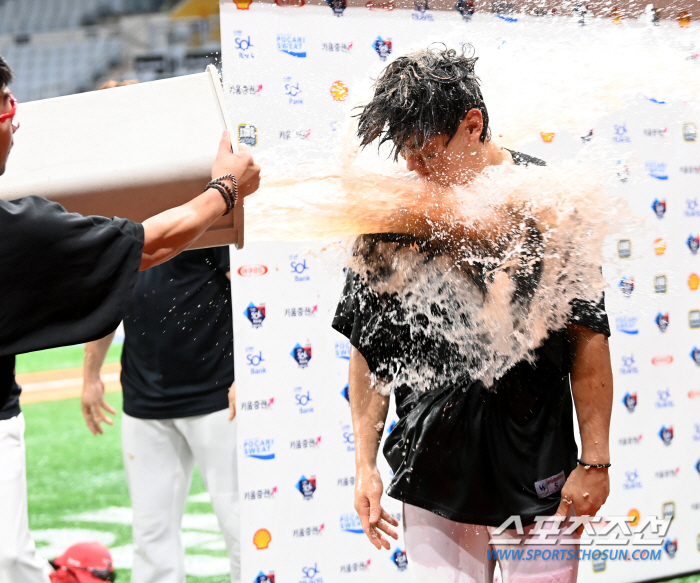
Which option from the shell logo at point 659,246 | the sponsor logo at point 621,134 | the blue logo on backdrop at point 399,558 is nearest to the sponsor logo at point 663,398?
the shell logo at point 659,246

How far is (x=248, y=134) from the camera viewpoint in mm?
2684

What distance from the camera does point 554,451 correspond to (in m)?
1.78

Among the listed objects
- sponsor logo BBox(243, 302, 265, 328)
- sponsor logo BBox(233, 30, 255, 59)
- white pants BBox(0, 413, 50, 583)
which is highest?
sponsor logo BBox(233, 30, 255, 59)

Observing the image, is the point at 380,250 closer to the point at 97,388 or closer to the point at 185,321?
the point at 185,321

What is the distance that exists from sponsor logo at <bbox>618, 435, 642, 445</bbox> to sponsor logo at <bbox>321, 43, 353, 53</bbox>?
2101mm

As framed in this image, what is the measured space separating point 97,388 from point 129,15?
1320 cm

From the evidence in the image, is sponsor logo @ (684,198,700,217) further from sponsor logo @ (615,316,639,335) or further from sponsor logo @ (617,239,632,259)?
sponsor logo @ (615,316,639,335)

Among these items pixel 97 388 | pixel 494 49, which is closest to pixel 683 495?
pixel 494 49

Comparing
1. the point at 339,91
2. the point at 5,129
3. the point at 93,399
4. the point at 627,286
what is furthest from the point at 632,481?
the point at 5,129

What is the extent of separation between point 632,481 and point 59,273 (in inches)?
111

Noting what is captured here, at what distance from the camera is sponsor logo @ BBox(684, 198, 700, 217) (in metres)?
3.29

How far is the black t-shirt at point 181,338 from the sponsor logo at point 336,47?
0.85m

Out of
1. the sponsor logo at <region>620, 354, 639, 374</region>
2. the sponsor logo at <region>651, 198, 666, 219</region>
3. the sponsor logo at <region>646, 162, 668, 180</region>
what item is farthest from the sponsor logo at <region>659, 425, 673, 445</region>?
the sponsor logo at <region>646, 162, 668, 180</region>

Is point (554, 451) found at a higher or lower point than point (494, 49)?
lower
